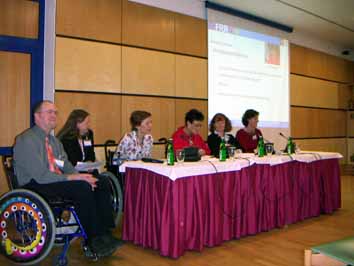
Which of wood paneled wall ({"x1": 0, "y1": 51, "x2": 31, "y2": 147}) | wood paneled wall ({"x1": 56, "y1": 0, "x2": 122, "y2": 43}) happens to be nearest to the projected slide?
wood paneled wall ({"x1": 56, "y1": 0, "x2": 122, "y2": 43})

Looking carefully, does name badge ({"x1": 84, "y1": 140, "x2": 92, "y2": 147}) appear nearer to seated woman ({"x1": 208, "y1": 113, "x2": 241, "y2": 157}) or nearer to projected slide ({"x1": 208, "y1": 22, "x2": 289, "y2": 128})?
seated woman ({"x1": 208, "y1": 113, "x2": 241, "y2": 157})

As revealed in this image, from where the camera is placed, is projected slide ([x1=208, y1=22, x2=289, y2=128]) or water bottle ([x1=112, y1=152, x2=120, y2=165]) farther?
projected slide ([x1=208, y1=22, x2=289, y2=128])

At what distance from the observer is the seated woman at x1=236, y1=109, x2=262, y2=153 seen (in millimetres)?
3942

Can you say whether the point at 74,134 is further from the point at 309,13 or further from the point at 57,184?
the point at 309,13

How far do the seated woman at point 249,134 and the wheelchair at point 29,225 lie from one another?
221cm

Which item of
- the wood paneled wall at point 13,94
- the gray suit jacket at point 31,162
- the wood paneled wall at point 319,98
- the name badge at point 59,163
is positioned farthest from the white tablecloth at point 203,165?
the wood paneled wall at point 319,98

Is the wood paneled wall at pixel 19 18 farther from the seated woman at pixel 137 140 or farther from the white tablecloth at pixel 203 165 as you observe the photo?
the white tablecloth at pixel 203 165

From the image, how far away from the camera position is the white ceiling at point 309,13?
16.6ft

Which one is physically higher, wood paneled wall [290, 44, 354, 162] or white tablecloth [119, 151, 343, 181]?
wood paneled wall [290, 44, 354, 162]

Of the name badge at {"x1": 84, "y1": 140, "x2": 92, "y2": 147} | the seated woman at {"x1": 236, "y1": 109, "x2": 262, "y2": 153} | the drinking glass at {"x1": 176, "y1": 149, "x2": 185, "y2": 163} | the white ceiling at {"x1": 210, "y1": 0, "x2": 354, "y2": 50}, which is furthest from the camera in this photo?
the white ceiling at {"x1": 210, "y1": 0, "x2": 354, "y2": 50}

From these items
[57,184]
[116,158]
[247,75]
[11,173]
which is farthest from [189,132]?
[247,75]

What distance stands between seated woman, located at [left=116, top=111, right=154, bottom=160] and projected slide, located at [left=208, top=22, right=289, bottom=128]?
6.57 ft

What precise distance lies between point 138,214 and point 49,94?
5.88 feet

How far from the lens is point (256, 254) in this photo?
2.61 meters
